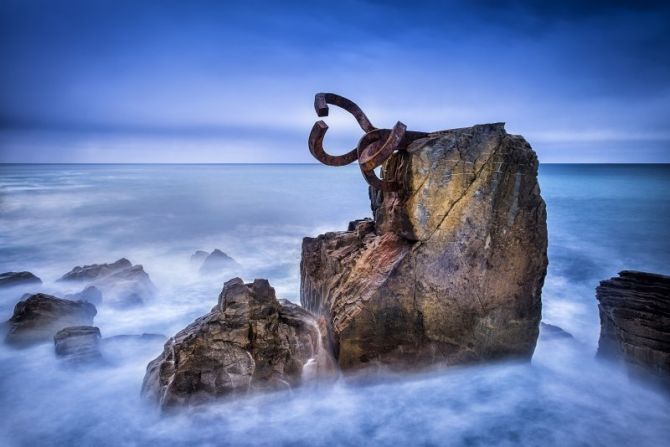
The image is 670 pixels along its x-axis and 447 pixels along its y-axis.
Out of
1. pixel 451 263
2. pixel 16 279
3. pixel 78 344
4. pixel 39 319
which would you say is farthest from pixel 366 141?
pixel 16 279

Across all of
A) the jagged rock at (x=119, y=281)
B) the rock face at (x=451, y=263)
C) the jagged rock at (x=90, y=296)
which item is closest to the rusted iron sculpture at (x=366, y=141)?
the rock face at (x=451, y=263)

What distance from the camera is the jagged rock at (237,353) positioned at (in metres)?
4.86

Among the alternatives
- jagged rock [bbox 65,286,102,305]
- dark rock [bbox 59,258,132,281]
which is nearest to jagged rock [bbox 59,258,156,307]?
dark rock [bbox 59,258,132,281]

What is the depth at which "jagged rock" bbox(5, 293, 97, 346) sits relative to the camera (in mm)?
7273

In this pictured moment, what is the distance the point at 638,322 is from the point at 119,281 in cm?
1099

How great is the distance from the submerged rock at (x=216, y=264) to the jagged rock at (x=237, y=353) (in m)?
7.68

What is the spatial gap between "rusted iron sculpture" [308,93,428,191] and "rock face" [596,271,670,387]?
3.77 metres

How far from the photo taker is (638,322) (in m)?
5.65

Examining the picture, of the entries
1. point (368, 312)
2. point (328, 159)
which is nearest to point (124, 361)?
point (368, 312)

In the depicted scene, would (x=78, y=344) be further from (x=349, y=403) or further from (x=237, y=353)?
(x=349, y=403)

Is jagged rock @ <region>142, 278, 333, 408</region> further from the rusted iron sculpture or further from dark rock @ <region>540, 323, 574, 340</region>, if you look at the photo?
dark rock @ <region>540, 323, 574, 340</region>

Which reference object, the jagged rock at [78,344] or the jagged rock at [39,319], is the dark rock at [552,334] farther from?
the jagged rock at [39,319]

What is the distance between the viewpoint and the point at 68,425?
519cm

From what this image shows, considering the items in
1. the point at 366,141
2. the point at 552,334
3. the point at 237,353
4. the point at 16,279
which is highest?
the point at 366,141
